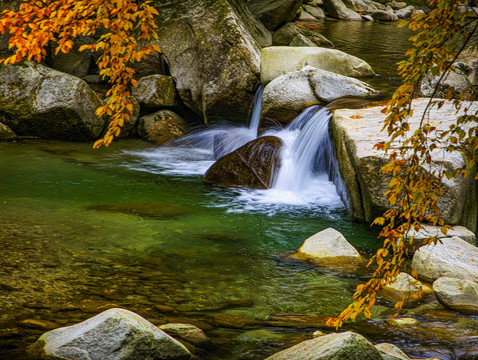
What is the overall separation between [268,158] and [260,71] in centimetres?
301

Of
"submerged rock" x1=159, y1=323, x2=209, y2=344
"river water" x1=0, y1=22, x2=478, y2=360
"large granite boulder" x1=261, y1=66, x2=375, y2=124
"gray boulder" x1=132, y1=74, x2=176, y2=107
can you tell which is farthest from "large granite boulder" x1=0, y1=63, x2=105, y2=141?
"submerged rock" x1=159, y1=323, x2=209, y2=344

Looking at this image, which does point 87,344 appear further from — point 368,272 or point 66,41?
point 368,272

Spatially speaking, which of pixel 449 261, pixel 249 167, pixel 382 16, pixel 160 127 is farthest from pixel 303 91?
pixel 382 16

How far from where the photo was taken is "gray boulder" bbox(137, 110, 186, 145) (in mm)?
11102

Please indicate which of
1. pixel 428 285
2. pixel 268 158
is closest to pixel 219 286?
pixel 428 285

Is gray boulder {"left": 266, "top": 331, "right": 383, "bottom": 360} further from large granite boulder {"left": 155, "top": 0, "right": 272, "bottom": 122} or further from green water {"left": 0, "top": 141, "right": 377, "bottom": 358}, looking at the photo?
large granite boulder {"left": 155, "top": 0, "right": 272, "bottom": 122}

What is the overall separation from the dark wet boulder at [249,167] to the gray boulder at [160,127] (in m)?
2.90

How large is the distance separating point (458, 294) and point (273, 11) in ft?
46.3

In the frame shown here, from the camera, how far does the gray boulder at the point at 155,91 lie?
37.0 feet

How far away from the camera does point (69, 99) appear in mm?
10062

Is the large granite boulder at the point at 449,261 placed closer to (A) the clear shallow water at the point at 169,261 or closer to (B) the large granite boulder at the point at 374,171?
(B) the large granite boulder at the point at 374,171

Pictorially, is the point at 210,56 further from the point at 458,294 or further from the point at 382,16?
the point at 382,16

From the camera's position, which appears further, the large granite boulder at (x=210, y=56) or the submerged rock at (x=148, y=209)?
the large granite boulder at (x=210, y=56)

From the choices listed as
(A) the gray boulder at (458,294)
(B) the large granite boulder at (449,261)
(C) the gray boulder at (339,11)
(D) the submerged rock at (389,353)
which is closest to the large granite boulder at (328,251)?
(B) the large granite boulder at (449,261)
